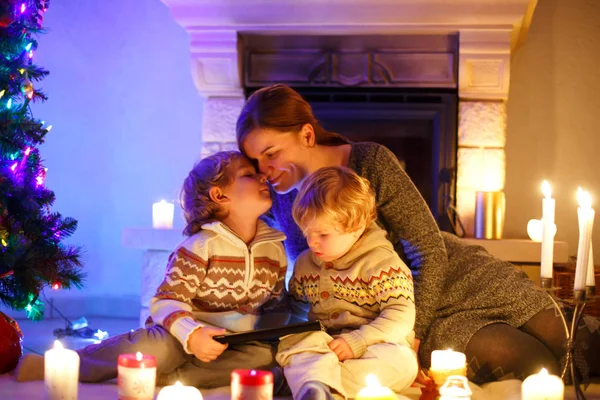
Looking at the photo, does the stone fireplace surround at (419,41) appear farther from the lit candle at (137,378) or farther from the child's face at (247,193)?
the lit candle at (137,378)

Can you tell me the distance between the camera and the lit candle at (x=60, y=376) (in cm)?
150

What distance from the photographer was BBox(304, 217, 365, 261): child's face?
176 cm

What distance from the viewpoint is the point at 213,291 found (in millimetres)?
1878

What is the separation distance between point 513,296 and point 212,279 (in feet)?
2.58

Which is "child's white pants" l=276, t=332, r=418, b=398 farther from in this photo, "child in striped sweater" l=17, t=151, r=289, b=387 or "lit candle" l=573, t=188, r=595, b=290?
"lit candle" l=573, t=188, r=595, b=290

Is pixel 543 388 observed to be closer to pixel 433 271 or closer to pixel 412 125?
pixel 433 271

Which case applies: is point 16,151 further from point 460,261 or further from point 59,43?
point 59,43

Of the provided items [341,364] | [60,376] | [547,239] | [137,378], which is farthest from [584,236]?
[60,376]

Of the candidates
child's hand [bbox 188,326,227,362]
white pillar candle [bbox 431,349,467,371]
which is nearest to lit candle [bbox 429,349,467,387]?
white pillar candle [bbox 431,349,467,371]

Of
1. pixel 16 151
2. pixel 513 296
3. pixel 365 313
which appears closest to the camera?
pixel 365 313

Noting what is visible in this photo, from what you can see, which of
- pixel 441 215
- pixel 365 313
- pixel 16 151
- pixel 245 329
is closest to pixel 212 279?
pixel 245 329

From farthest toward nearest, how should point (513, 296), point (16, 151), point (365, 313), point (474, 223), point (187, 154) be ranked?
point (187, 154)
point (474, 223)
point (16, 151)
point (513, 296)
point (365, 313)

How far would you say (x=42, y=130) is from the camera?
2381mm

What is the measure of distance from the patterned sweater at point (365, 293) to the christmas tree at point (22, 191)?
3.01 feet
